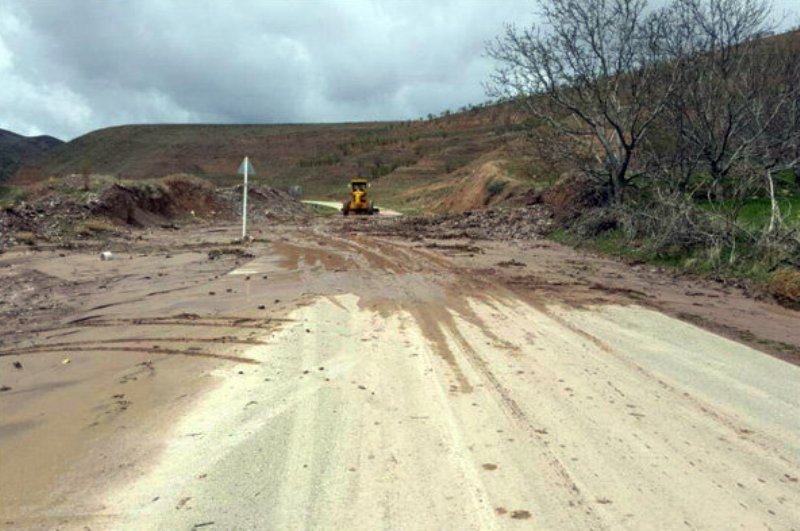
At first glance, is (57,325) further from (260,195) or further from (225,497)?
(260,195)

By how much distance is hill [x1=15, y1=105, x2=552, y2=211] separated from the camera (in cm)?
6512

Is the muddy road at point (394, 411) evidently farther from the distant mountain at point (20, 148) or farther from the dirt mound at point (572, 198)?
the distant mountain at point (20, 148)

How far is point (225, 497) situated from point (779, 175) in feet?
88.8

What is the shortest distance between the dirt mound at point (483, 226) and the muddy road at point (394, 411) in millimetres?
13158

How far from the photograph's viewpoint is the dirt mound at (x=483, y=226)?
24.0 m

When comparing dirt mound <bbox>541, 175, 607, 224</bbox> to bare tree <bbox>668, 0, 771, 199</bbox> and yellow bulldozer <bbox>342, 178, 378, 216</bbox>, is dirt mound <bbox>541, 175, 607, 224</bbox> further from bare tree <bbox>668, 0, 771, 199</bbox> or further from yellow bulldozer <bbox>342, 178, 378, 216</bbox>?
yellow bulldozer <bbox>342, 178, 378, 216</bbox>

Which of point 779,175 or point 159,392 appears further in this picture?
point 779,175

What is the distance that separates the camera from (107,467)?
4188 mm

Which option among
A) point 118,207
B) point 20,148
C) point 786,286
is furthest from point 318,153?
point 786,286

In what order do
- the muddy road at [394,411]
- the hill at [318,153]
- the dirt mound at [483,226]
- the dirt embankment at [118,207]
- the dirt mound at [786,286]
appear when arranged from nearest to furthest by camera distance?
the muddy road at [394,411]
the dirt mound at [786,286]
the dirt embankment at [118,207]
the dirt mound at [483,226]
the hill at [318,153]

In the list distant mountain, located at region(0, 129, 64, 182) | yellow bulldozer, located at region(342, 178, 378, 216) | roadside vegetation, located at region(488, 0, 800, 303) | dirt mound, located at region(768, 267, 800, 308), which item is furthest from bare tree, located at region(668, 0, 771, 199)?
distant mountain, located at region(0, 129, 64, 182)

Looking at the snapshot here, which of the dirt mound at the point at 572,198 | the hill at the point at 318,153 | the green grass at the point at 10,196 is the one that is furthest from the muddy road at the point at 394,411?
the hill at the point at 318,153

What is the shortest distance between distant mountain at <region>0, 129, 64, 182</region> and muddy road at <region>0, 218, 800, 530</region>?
9269 centimetres

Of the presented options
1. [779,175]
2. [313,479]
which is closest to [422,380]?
[313,479]
